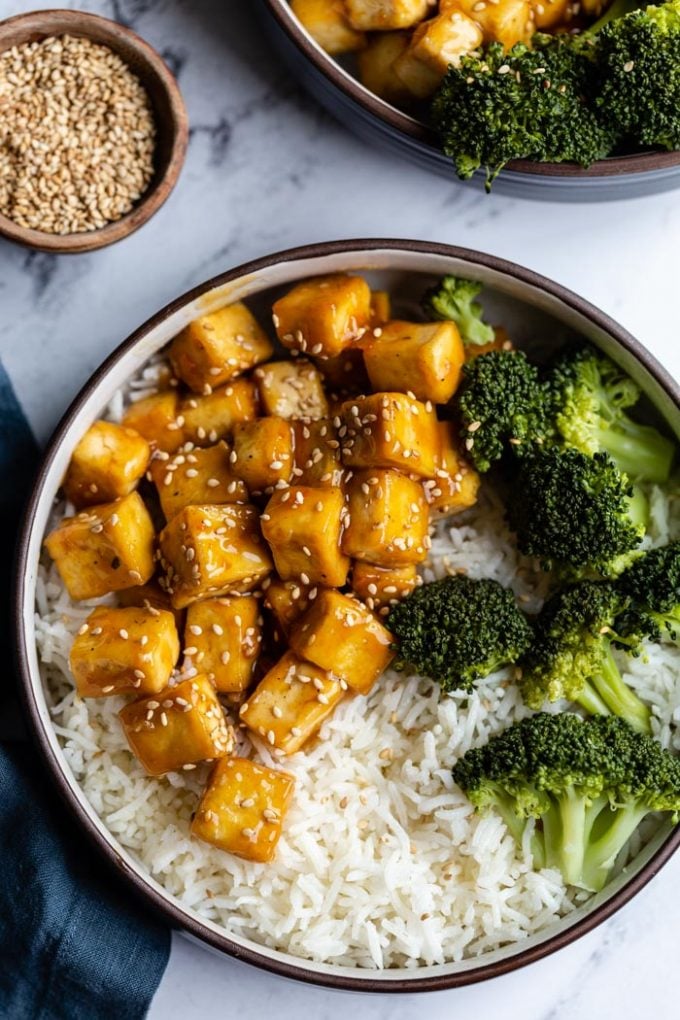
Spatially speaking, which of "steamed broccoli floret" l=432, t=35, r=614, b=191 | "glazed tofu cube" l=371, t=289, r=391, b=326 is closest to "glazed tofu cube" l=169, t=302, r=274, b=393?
"glazed tofu cube" l=371, t=289, r=391, b=326

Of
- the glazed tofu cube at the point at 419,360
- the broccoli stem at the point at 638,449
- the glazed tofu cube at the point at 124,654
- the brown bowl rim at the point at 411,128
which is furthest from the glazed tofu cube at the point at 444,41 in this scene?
the glazed tofu cube at the point at 124,654

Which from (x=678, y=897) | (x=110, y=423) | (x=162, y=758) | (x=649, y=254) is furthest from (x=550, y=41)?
(x=678, y=897)

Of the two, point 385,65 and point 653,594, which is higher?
point 385,65

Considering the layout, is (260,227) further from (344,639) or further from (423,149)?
(344,639)

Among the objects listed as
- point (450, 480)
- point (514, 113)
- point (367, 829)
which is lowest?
point (367, 829)

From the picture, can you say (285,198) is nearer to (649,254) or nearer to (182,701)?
(649,254)

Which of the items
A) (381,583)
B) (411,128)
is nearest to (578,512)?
(381,583)
